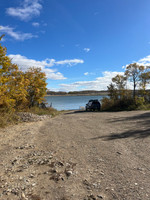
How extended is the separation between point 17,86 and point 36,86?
17.1ft

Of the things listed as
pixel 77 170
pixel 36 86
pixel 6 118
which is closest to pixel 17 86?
pixel 6 118

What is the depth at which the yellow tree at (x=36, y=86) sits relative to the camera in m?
16.0

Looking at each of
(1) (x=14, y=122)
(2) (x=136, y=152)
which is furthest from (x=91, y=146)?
(1) (x=14, y=122)

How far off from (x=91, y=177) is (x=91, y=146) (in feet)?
6.70

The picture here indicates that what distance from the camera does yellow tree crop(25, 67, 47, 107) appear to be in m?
16.0

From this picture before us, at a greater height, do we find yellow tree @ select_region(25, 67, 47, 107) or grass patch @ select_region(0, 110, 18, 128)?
yellow tree @ select_region(25, 67, 47, 107)

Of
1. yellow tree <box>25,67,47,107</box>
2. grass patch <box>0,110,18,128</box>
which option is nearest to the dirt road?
grass patch <box>0,110,18,128</box>

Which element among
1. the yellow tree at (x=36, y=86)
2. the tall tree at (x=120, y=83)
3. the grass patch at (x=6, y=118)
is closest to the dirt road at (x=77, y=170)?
the grass patch at (x=6, y=118)

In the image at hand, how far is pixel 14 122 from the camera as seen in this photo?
10078 millimetres

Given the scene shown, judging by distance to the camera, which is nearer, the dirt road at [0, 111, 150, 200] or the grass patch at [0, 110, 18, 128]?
the dirt road at [0, 111, 150, 200]

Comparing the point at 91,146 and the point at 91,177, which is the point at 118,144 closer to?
the point at 91,146

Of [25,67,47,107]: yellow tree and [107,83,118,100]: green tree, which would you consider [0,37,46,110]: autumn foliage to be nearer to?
[25,67,47,107]: yellow tree

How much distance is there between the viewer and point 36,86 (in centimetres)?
1614

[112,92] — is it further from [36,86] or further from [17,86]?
[17,86]
